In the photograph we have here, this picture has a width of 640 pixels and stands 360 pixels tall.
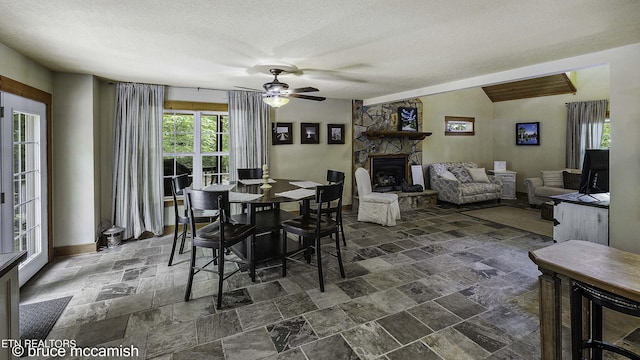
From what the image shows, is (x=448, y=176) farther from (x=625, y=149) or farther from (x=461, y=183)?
(x=625, y=149)

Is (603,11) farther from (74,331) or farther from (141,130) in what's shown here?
(141,130)

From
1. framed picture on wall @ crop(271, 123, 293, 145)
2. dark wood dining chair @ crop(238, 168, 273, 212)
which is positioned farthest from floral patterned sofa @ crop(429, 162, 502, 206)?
dark wood dining chair @ crop(238, 168, 273, 212)

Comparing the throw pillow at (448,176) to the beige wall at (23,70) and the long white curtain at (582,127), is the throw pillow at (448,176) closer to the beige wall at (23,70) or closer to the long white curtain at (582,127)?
the long white curtain at (582,127)

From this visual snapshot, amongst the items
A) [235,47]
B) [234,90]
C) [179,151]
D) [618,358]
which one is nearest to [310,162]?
[234,90]

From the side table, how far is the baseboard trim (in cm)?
805

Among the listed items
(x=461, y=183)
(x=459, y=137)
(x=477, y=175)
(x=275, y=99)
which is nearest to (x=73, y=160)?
(x=275, y=99)

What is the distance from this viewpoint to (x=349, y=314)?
242cm

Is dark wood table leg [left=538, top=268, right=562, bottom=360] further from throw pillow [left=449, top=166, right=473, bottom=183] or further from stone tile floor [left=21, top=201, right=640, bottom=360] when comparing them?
throw pillow [left=449, top=166, right=473, bottom=183]

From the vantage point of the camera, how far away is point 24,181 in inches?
123

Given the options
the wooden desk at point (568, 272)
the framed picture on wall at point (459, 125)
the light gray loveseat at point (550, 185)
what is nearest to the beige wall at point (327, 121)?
the wooden desk at point (568, 272)

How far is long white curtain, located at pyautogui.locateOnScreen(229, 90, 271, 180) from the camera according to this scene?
4891 millimetres

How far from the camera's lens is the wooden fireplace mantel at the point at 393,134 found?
6.12 m

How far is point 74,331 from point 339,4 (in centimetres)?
292

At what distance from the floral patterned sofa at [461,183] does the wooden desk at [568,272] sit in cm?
485
